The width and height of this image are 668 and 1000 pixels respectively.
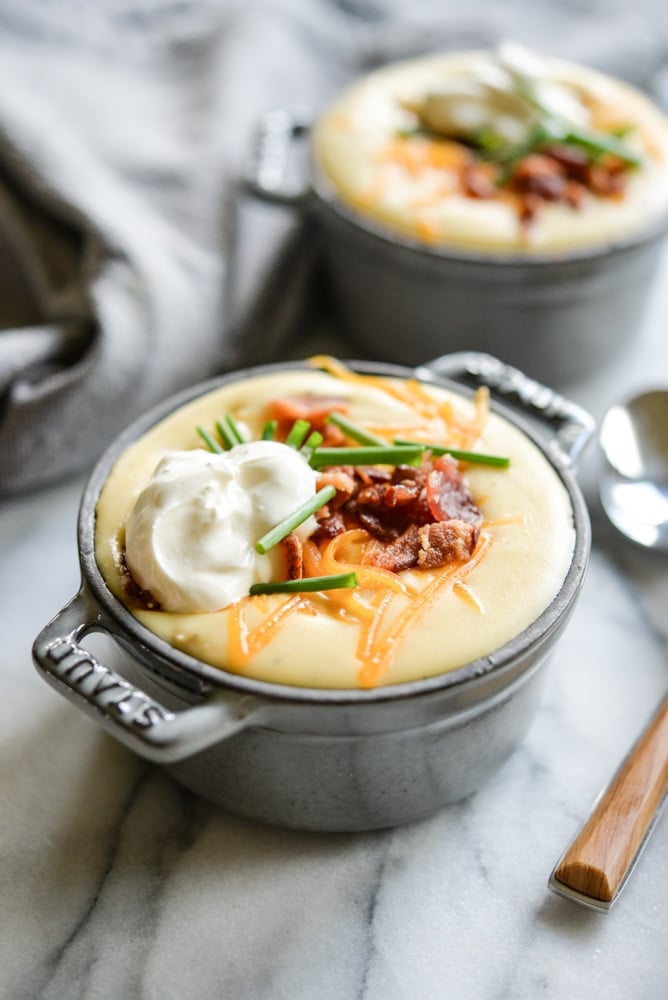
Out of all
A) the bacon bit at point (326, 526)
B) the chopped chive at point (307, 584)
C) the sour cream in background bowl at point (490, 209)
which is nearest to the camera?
the chopped chive at point (307, 584)

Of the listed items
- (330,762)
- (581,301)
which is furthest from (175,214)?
(330,762)

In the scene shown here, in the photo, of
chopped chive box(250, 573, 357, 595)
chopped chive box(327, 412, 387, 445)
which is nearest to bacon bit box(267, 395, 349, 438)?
chopped chive box(327, 412, 387, 445)

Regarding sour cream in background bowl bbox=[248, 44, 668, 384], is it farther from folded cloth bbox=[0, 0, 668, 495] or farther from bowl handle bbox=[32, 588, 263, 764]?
bowl handle bbox=[32, 588, 263, 764]

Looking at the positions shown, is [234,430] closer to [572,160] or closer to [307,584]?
[307,584]

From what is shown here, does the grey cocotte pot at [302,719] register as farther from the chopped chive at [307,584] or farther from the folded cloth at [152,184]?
the folded cloth at [152,184]

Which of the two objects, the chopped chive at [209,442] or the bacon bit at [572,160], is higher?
the bacon bit at [572,160]

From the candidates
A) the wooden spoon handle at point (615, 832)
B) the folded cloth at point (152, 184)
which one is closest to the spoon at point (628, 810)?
the wooden spoon handle at point (615, 832)

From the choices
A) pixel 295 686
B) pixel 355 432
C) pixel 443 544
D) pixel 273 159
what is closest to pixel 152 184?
A: pixel 273 159
